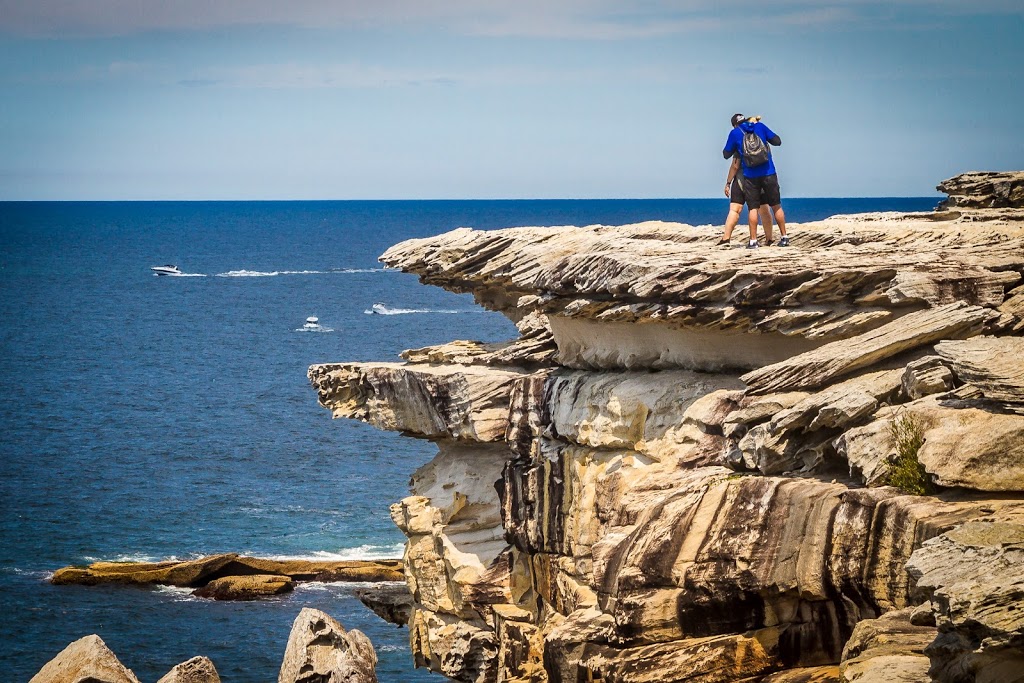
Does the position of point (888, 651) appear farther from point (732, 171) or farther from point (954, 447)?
point (732, 171)

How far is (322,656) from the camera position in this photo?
3156cm

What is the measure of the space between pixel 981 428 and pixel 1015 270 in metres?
5.89

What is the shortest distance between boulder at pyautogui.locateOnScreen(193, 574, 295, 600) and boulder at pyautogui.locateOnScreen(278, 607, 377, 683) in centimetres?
1617

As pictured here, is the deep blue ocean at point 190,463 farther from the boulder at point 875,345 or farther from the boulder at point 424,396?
the boulder at point 875,345

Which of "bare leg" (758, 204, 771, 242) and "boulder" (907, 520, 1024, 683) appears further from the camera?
"bare leg" (758, 204, 771, 242)

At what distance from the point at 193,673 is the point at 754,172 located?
712 inches

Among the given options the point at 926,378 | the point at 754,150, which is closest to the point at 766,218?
the point at 754,150

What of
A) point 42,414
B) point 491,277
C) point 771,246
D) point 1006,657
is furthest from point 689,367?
point 42,414

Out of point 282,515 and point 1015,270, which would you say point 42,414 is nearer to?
point 282,515

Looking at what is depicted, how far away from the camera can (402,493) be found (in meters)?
61.2

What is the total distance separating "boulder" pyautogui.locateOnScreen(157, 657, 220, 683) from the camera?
30297 millimetres

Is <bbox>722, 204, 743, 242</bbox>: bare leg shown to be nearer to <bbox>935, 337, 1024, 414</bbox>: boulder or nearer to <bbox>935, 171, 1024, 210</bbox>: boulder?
<bbox>935, 337, 1024, 414</bbox>: boulder

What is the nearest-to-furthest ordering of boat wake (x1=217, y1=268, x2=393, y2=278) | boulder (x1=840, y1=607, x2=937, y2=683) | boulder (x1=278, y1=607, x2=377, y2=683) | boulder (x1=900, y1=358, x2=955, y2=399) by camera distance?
boulder (x1=840, y1=607, x2=937, y2=683), boulder (x1=900, y1=358, x2=955, y2=399), boulder (x1=278, y1=607, x2=377, y2=683), boat wake (x1=217, y1=268, x2=393, y2=278)

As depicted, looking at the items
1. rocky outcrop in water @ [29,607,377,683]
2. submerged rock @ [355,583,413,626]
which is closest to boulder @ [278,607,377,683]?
rocky outcrop in water @ [29,607,377,683]
